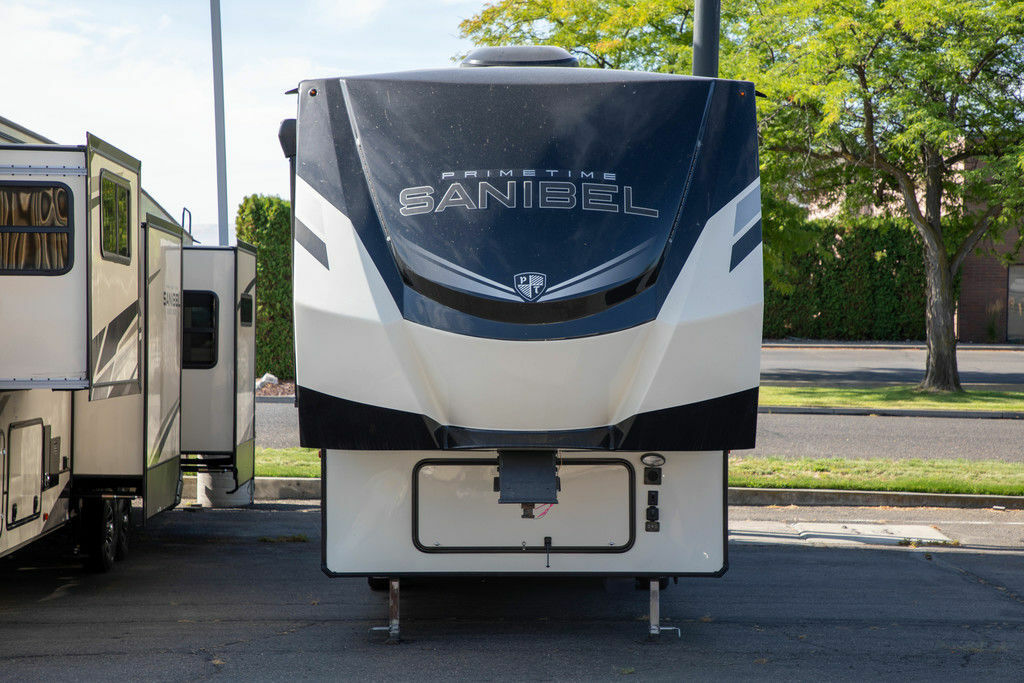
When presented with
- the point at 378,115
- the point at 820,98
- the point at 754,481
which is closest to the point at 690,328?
the point at 378,115

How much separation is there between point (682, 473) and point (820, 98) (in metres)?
13.6

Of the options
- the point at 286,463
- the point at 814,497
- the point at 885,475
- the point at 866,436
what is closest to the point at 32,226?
the point at 286,463

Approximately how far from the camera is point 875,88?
57.1ft

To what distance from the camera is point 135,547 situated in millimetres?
8516

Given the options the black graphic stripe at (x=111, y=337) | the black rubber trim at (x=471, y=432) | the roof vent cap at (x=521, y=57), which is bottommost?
the black rubber trim at (x=471, y=432)

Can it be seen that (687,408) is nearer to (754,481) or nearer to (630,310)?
(630,310)

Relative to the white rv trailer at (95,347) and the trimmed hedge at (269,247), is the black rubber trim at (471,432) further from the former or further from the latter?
the trimmed hedge at (269,247)

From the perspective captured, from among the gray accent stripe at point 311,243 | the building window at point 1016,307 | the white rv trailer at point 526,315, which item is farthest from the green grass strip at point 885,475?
the building window at point 1016,307

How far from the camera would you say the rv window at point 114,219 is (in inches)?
249

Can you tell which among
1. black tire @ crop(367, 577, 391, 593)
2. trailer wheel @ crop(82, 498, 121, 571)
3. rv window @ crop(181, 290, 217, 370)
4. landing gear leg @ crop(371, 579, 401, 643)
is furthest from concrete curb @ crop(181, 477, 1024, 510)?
landing gear leg @ crop(371, 579, 401, 643)

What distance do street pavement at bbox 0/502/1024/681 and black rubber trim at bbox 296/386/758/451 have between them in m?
1.16

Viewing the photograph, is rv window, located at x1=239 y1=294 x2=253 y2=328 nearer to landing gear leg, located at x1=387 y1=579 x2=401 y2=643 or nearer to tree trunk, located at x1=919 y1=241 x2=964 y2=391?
landing gear leg, located at x1=387 y1=579 x2=401 y2=643

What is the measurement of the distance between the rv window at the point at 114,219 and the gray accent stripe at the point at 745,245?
365cm

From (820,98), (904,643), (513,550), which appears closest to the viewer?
(513,550)
